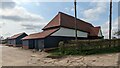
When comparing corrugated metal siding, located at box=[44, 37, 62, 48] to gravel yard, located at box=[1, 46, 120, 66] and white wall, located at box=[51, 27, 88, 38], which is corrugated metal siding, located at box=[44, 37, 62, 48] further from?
gravel yard, located at box=[1, 46, 120, 66]

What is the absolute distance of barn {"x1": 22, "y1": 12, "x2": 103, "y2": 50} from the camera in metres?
30.8

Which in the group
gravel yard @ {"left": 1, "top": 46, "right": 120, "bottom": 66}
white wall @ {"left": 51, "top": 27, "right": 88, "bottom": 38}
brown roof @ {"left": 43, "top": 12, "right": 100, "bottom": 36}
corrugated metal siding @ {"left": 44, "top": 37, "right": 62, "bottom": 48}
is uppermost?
brown roof @ {"left": 43, "top": 12, "right": 100, "bottom": 36}

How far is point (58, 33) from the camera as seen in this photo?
32.0 meters

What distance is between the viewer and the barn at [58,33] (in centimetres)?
3081

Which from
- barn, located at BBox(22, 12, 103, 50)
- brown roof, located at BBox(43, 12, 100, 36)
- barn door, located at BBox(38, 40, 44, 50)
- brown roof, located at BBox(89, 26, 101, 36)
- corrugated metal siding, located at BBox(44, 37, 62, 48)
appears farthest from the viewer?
brown roof, located at BBox(89, 26, 101, 36)

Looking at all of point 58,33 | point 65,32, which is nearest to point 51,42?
point 58,33

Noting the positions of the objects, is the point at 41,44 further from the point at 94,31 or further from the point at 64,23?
the point at 94,31

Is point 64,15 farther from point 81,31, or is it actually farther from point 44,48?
point 44,48

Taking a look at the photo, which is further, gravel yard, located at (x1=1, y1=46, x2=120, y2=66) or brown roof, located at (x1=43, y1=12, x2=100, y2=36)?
brown roof, located at (x1=43, y1=12, x2=100, y2=36)

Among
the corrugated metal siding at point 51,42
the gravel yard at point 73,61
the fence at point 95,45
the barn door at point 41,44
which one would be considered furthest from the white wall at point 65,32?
the gravel yard at point 73,61

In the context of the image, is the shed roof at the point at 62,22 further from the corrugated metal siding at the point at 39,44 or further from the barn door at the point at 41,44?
the barn door at the point at 41,44

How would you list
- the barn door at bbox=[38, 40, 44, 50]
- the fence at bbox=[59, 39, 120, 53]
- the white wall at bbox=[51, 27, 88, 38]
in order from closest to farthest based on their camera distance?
the fence at bbox=[59, 39, 120, 53] < the barn door at bbox=[38, 40, 44, 50] < the white wall at bbox=[51, 27, 88, 38]

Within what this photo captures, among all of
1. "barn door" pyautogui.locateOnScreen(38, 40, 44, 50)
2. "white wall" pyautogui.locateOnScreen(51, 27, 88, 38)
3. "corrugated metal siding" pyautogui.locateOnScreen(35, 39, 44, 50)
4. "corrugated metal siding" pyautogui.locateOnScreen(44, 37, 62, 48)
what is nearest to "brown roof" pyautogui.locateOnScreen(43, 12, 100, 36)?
"white wall" pyautogui.locateOnScreen(51, 27, 88, 38)

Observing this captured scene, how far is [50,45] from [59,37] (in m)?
2.49
